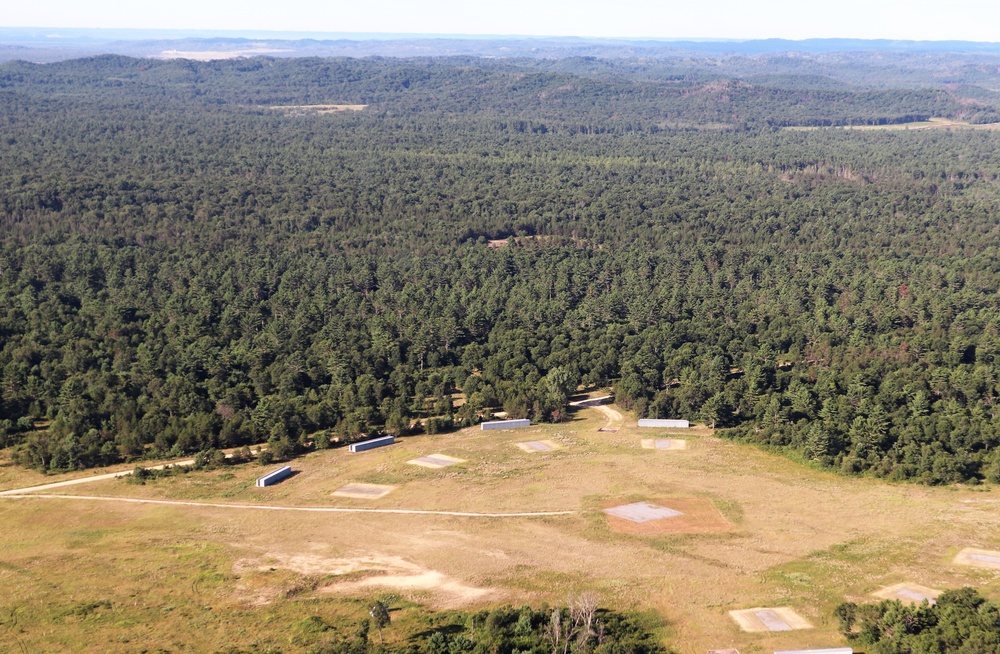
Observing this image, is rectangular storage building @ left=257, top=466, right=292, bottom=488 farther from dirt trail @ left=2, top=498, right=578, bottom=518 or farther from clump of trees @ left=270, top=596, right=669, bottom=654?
clump of trees @ left=270, top=596, right=669, bottom=654

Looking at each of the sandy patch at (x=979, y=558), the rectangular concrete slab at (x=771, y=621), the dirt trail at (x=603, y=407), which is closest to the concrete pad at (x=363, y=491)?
the dirt trail at (x=603, y=407)

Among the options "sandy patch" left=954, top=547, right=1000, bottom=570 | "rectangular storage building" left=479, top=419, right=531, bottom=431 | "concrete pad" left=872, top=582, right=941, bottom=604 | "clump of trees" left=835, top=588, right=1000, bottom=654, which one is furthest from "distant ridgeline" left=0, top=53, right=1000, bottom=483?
"clump of trees" left=835, top=588, right=1000, bottom=654

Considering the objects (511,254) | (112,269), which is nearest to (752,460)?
(511,254)

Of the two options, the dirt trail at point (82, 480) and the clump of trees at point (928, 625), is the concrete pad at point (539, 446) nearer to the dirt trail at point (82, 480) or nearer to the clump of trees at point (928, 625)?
the dirt trail at point (82, 480)

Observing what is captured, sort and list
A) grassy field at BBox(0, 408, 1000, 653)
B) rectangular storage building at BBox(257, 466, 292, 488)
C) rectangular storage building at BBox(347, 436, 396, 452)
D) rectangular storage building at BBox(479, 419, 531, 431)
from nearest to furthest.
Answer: grassy field at BBox(0, 408, 1000, 653) → rectangular storage building at BBox(257, 466, 292, 488) → rectangular storage building at BBox(347, 436, 396, 452) → rectangular storage building at BBox(479, 419, 531, 431)

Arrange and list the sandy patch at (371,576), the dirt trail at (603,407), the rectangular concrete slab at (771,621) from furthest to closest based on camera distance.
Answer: the dirt trail at (603,407)
the sandy patch at (371,576)
the rectangular concrete slab at (771,621)

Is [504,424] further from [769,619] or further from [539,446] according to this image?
[769,619]
